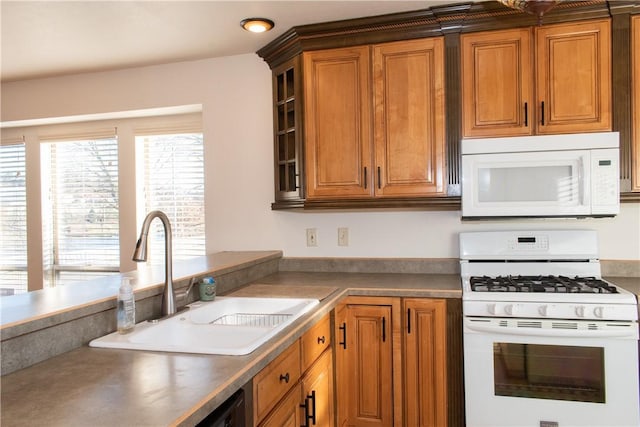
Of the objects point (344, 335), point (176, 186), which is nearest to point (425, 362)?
point (344, 335)

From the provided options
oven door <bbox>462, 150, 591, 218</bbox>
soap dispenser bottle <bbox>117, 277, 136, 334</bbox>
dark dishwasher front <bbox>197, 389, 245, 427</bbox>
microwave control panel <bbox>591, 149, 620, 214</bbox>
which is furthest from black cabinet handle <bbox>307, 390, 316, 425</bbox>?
microwave control panel <bbox>591, 149, 620, 214</bbox>

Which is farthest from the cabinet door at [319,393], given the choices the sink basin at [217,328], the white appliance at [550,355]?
the white appliance at [550,355]

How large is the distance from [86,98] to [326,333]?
2.60 m

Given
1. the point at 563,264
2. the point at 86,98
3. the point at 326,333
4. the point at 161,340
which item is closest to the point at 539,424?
the point at 563,264

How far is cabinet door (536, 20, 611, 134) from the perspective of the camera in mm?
2174

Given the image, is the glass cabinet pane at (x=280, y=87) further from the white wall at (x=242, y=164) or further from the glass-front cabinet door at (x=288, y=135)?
the white wall at (x=242, y=164)

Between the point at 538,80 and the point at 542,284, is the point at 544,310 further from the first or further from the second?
the point at 538,80

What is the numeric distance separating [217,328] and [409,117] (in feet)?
4.90

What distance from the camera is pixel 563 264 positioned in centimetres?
239

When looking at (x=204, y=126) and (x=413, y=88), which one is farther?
(x=204, y=126)

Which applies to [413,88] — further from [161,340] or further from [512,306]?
[161,340]

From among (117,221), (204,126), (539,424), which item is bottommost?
(539,424)

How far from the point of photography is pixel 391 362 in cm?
219

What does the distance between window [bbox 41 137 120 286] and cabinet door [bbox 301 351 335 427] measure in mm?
2247
